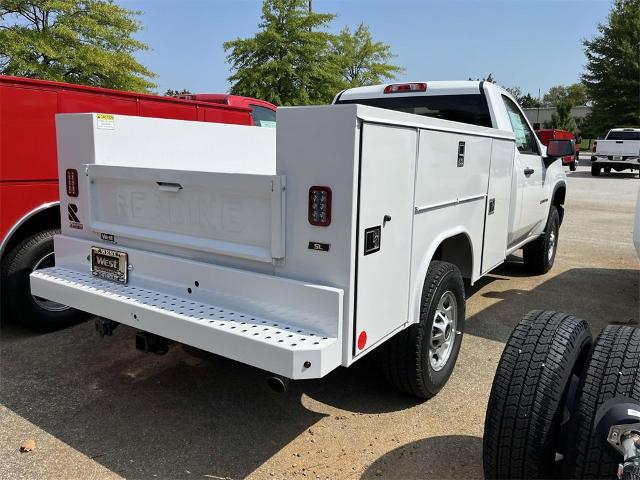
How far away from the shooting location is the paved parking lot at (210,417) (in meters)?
2.89

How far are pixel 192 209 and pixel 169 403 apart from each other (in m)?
1.36

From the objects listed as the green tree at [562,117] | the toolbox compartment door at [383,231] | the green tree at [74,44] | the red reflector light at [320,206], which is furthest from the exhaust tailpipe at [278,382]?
the green tree at [562,117]

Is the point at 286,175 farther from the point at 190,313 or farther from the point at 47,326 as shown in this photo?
the point at 47,326

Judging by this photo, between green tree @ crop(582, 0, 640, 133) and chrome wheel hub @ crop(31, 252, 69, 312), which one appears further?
green tree @ crop(582, 0, 640, 133)

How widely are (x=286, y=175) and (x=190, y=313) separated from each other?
0.87m

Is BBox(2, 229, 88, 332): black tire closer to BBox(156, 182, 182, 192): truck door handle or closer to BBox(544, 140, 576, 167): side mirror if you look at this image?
BBox(156, 182, 182, 192): truck door handle

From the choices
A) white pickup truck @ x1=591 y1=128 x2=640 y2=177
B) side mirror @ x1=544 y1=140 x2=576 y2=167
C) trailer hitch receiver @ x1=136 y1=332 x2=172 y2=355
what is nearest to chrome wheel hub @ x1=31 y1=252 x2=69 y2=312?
trailer hitch receiver @ x1=136 y1=332 x2=172 y2=355

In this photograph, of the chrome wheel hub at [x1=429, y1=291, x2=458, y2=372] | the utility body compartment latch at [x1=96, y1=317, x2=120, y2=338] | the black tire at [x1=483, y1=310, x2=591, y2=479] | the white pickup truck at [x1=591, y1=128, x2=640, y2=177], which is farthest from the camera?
the white pickup truck at [x1=591, y1=128, x2=640, y2=177]

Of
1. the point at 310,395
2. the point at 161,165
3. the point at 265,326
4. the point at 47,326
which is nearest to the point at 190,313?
the point at 265,326

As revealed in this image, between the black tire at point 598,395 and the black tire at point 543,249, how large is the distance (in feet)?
15.3

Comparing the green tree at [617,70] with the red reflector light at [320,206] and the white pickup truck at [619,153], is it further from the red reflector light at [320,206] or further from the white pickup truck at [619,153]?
the red reflector light at [320,206]

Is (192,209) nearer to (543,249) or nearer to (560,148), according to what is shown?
(560,148)

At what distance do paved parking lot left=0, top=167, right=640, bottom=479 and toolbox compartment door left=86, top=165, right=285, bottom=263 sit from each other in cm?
109

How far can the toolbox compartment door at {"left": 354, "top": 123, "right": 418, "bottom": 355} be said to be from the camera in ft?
8.34
